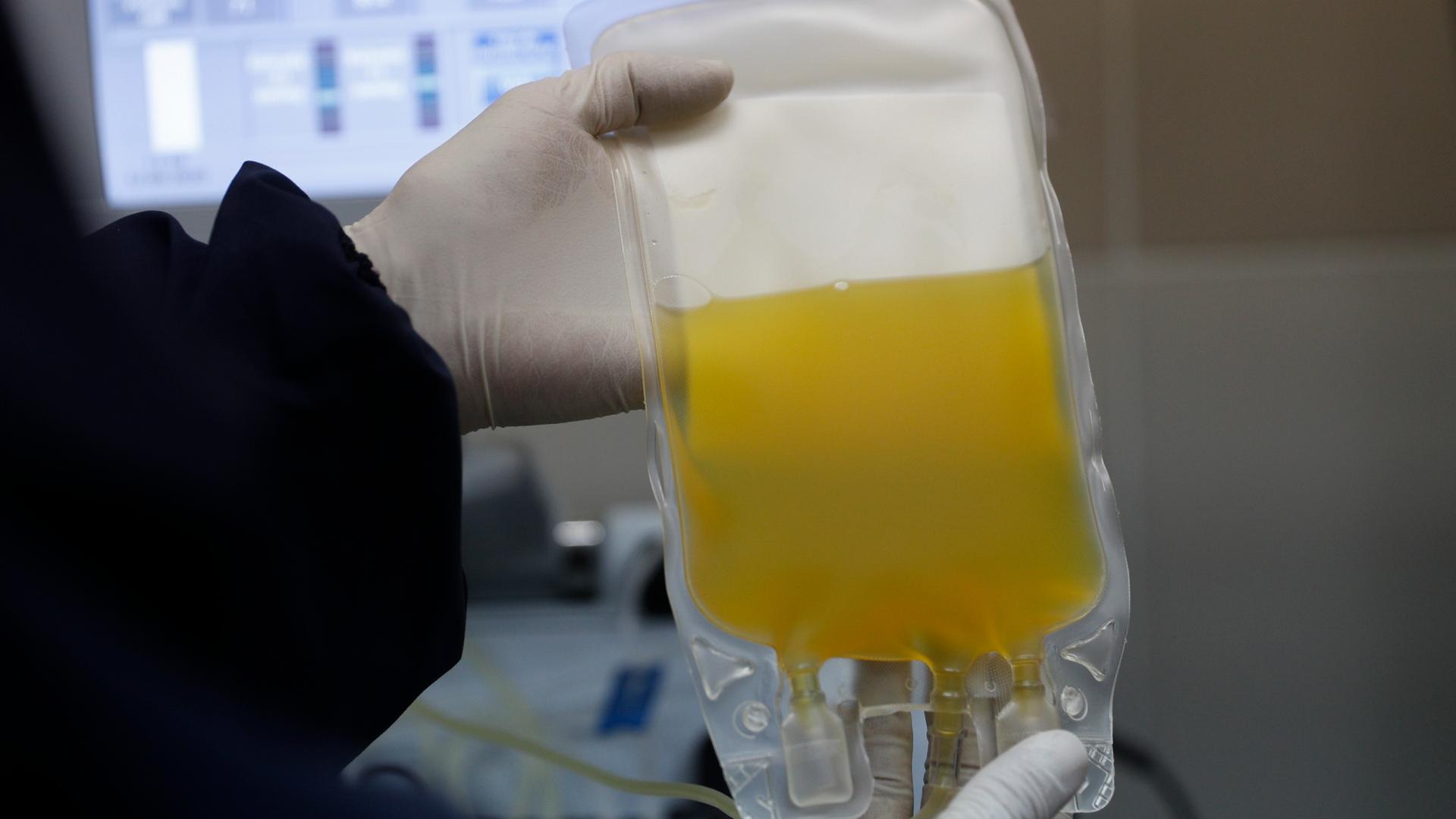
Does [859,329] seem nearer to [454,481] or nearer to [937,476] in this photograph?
[937,476]

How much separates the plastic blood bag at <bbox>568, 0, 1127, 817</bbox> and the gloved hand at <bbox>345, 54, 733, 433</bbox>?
0.29ft

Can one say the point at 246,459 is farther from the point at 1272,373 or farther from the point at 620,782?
the point at 1272,373

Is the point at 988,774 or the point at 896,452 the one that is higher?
the point at 896,452

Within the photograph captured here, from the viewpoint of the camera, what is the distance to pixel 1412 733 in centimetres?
99

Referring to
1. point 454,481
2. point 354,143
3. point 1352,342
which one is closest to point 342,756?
point 454,481

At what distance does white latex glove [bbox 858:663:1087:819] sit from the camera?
1.35 feet

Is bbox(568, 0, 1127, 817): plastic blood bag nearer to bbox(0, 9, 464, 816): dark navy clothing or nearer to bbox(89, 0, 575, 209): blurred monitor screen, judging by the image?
bbox(0, 9, 464, 816): dark navy clothing

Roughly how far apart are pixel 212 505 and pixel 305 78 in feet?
2.92

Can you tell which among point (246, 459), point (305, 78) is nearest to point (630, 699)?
point (246, 459)

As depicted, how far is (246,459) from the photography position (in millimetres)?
399

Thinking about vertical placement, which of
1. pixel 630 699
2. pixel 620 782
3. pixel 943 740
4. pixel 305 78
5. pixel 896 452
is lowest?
pixel 630 699

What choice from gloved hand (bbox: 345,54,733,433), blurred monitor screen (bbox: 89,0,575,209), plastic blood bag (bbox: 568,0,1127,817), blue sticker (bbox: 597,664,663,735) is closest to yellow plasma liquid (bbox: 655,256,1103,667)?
plastic blood bag (bbox: 568,0,1127,817)

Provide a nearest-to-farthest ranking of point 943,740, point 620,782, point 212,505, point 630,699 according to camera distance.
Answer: point 212,505
point 943,740
point 620,782
point 630,699

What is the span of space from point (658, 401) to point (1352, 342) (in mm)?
861
